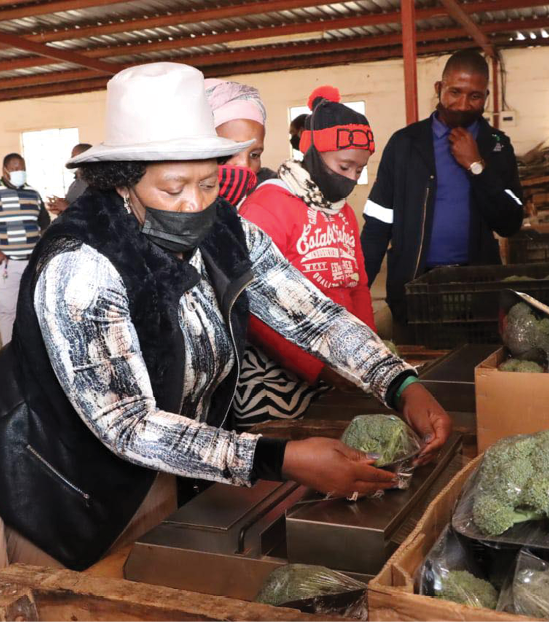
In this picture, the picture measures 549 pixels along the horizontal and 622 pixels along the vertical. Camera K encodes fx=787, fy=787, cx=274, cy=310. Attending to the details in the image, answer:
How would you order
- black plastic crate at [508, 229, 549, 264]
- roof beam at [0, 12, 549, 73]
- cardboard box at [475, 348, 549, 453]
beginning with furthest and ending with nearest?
roof beam at [0, 12, 549, 73] < black plastic crate at [508, 229, 549, 264] < cardboard box at [475, 348, 549, 453]

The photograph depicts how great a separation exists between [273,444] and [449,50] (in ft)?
32.8

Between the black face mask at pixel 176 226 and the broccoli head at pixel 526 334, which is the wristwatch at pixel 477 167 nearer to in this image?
the broccoli head at pixel 526 334

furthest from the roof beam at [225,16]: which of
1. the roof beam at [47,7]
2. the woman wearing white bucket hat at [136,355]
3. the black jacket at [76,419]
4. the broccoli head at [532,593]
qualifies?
the broccoli head at [532,593]

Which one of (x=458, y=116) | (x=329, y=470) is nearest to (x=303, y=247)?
(x=329, y=470)

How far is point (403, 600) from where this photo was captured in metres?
1.00

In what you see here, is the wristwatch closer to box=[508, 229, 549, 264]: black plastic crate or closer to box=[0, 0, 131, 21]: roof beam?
box=[508, 229, 549, 264]: black plastic crate

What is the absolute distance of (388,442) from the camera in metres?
1.60

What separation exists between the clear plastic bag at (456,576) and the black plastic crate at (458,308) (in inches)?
77.3

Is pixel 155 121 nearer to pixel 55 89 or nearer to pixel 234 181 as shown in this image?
pixel 234 181

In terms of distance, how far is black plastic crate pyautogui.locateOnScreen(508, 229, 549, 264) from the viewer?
253 inches

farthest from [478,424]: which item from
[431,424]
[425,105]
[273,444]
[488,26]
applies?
[425,105]

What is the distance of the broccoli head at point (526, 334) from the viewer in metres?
2.07

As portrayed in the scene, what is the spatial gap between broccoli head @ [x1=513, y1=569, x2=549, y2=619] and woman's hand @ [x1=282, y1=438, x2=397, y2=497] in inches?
16.0

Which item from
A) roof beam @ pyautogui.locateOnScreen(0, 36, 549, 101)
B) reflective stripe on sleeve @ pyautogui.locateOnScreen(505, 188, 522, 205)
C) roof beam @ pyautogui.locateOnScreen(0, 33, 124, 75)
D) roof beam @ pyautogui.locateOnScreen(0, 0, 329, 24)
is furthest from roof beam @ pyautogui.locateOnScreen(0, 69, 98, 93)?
reflective stripe on sleeve @ pyautogui.locateOnScreen(505, 188, 522, 205)
